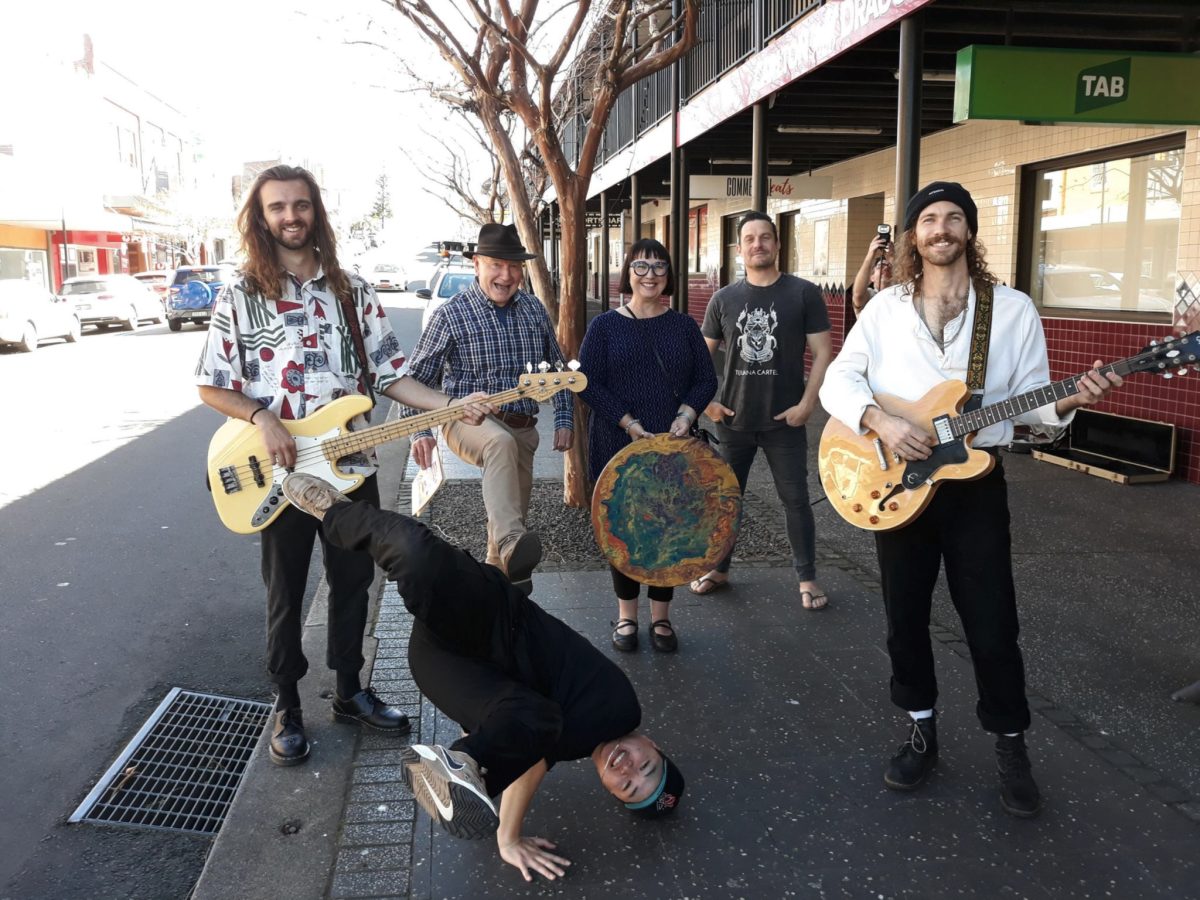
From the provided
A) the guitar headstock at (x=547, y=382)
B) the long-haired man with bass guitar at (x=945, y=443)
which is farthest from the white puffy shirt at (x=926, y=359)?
the guitar headstock at (x=547, y=382)

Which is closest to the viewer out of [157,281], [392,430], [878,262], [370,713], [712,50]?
[392,430]

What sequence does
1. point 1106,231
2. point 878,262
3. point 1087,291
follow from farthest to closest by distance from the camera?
point 1087,291
point 1106,231
point 878,262

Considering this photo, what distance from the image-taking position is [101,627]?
535 centimetres

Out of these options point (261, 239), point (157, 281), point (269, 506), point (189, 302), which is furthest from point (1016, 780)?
point (157, 281)

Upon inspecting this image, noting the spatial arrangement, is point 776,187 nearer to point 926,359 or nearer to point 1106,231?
point 1106,231

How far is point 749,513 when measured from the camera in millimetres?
7355

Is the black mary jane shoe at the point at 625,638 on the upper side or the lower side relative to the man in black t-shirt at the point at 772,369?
lower

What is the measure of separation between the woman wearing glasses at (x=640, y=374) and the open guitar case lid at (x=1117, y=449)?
516cm

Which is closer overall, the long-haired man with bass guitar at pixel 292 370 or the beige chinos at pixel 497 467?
the long-haired man with bass guitar at pixel 292 370

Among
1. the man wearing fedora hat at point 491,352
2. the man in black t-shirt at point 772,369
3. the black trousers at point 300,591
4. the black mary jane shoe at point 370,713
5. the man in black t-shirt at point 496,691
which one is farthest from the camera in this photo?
the man in black t-shirt at point 772,369

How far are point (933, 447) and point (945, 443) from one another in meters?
0.04

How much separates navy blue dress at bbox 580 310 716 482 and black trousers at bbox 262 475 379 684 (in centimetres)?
120

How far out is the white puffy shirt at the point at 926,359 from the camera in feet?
10.6

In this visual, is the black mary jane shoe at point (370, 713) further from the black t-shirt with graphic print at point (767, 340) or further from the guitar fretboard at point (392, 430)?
the black t-shirt with graphic print at point (767, 340)
